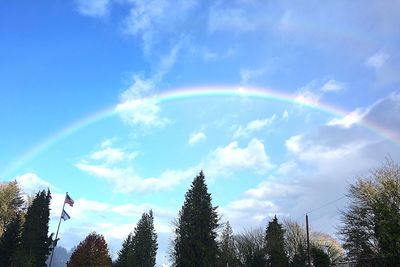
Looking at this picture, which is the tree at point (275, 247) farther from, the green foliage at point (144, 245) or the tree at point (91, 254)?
the tree at point (91, 254)

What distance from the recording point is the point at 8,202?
85938 mm

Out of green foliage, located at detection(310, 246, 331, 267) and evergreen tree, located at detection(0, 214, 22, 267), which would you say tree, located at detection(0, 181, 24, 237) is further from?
green foliage, located at detection(310, 246, 331, 267)

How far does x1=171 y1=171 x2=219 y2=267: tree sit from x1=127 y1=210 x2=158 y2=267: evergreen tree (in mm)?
20123

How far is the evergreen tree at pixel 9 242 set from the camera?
241 feet

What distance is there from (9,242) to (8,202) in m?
13.6

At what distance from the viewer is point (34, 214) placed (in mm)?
71688

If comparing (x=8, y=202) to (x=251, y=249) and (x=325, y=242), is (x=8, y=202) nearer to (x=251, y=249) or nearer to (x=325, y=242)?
(x=251, y=249)


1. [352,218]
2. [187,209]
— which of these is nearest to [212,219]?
[187,209]

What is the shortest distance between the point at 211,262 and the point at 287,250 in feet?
135

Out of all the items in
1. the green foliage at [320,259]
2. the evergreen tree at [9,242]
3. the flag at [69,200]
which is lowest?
the green foliage at [320,259]

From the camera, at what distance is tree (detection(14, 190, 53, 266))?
66312mm

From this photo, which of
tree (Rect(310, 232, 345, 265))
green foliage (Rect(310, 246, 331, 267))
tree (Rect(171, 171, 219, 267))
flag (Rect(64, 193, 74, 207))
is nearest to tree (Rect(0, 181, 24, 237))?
flag (Rect(64, 193, 74, 207))

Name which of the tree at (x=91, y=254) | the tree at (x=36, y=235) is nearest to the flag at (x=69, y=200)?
the tree at (x=36, y=235)

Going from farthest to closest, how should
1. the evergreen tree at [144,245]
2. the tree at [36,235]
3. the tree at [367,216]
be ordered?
1. the evergreen tree at [144,245]
2. the tree at [36,235]
3. the tree at [367,216]
